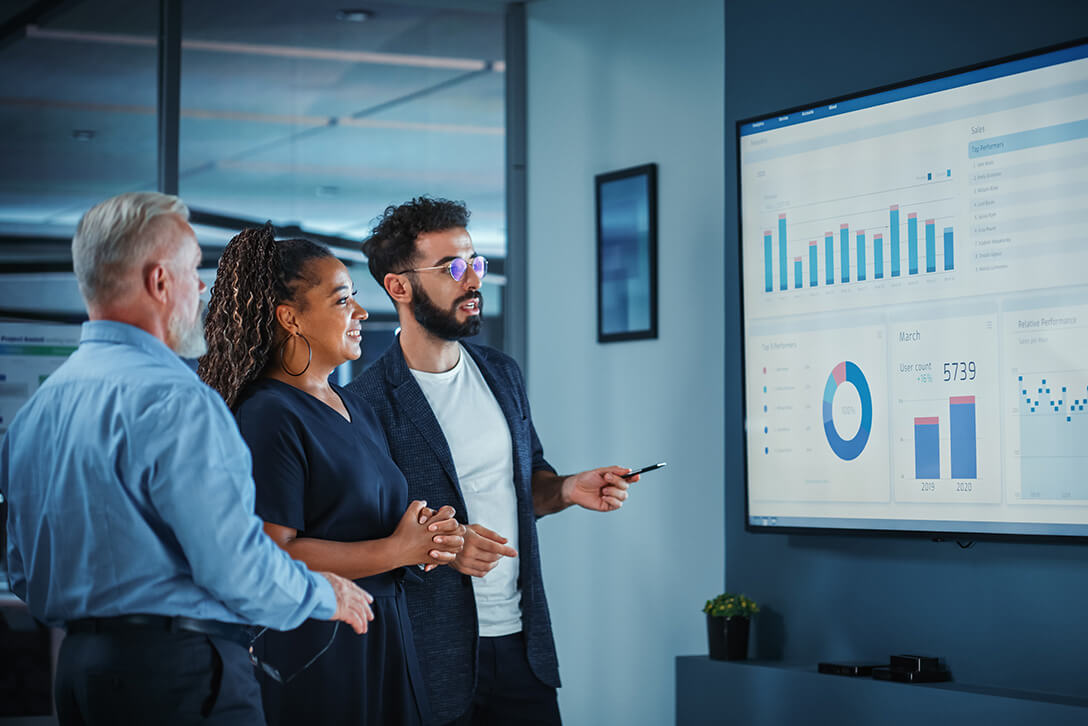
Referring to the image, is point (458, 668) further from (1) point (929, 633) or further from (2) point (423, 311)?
(1) point (929, 633)

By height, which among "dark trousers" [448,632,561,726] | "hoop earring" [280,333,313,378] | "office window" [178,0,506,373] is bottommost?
"dark trousers" [448,632,561,726]

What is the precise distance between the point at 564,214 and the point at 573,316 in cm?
37

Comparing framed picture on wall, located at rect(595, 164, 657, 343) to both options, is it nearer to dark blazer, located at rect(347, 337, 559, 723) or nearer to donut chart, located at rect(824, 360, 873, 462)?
donut chart, located at rect(824, 360, 873, 462)

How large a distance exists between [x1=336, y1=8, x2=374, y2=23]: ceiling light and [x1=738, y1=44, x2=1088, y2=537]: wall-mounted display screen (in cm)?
173

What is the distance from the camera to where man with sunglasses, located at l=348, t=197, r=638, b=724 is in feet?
9.05

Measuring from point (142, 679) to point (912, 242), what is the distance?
6.94 ft

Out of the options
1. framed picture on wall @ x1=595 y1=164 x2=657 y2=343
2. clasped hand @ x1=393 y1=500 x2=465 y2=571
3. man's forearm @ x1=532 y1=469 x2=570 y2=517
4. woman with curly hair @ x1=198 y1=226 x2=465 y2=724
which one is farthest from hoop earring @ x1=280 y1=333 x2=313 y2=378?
framed picture on wall @ x1=595 y1=164 x2=657 y2=343

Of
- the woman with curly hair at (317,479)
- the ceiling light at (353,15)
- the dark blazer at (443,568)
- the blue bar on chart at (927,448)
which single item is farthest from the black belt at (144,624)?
the ceiling light at (353,15)

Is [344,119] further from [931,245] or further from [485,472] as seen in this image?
[931,245]

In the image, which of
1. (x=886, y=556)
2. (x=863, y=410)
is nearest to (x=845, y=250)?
(x=863, y=410)

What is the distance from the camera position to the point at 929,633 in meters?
3.06

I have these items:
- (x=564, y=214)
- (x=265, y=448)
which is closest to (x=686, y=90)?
(x=564, y=214)

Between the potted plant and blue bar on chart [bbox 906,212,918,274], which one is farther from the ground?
blue bar on chart [bbox 906,212,918,274]

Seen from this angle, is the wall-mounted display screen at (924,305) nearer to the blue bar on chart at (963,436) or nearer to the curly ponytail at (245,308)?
the blue bar on chart at (963,436)
